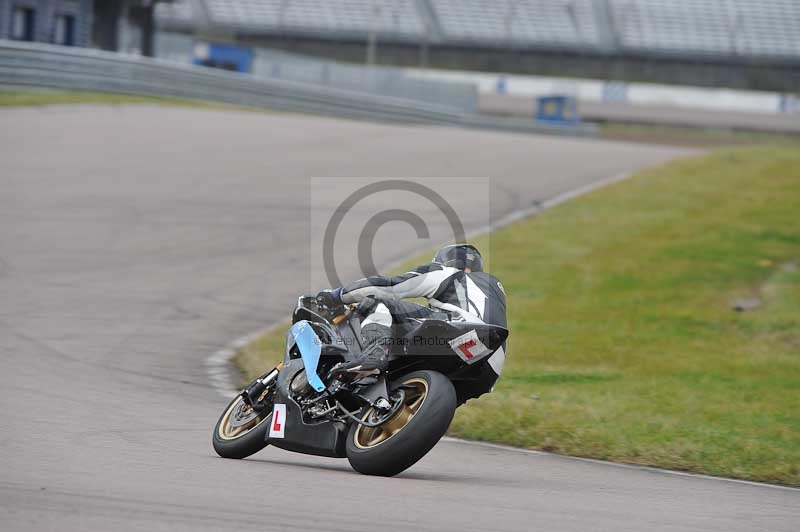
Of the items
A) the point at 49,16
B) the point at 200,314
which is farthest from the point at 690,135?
the point at 200,314

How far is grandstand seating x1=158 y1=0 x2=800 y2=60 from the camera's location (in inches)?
2152

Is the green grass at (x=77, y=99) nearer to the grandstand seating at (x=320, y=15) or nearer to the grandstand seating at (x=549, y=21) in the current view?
the grandstand seating at (x=549, y=21)

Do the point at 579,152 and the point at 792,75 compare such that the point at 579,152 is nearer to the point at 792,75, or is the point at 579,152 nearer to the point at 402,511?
the point at 402,511

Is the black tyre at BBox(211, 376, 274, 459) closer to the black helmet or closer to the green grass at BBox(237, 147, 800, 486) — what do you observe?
the black helmet

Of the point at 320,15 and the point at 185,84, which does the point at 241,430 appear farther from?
the point at 320,15

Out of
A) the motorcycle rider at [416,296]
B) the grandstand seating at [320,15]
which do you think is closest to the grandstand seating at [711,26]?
the grandstand seating at [320,15]

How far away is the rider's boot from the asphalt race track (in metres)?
0.56

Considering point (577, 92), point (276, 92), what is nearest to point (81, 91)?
point (276, 92)

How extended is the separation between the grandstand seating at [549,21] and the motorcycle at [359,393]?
165 feet

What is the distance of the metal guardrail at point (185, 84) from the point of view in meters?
25.4

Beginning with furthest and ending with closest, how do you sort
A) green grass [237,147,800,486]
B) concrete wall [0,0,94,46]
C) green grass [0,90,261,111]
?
1. concrete wall [0,0,94,46]
2. green grass [0,90,261,111]
3. green grass [237,147,800,486]

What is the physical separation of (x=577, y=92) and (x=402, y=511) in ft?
155

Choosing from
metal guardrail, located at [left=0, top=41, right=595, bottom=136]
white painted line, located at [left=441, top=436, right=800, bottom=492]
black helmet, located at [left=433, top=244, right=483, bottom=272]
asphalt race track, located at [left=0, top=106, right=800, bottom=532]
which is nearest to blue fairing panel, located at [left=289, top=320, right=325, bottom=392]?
asphalt race track, located at [left=0, top=106, right=800, bottom=532]

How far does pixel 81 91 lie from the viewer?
87.0 feet
